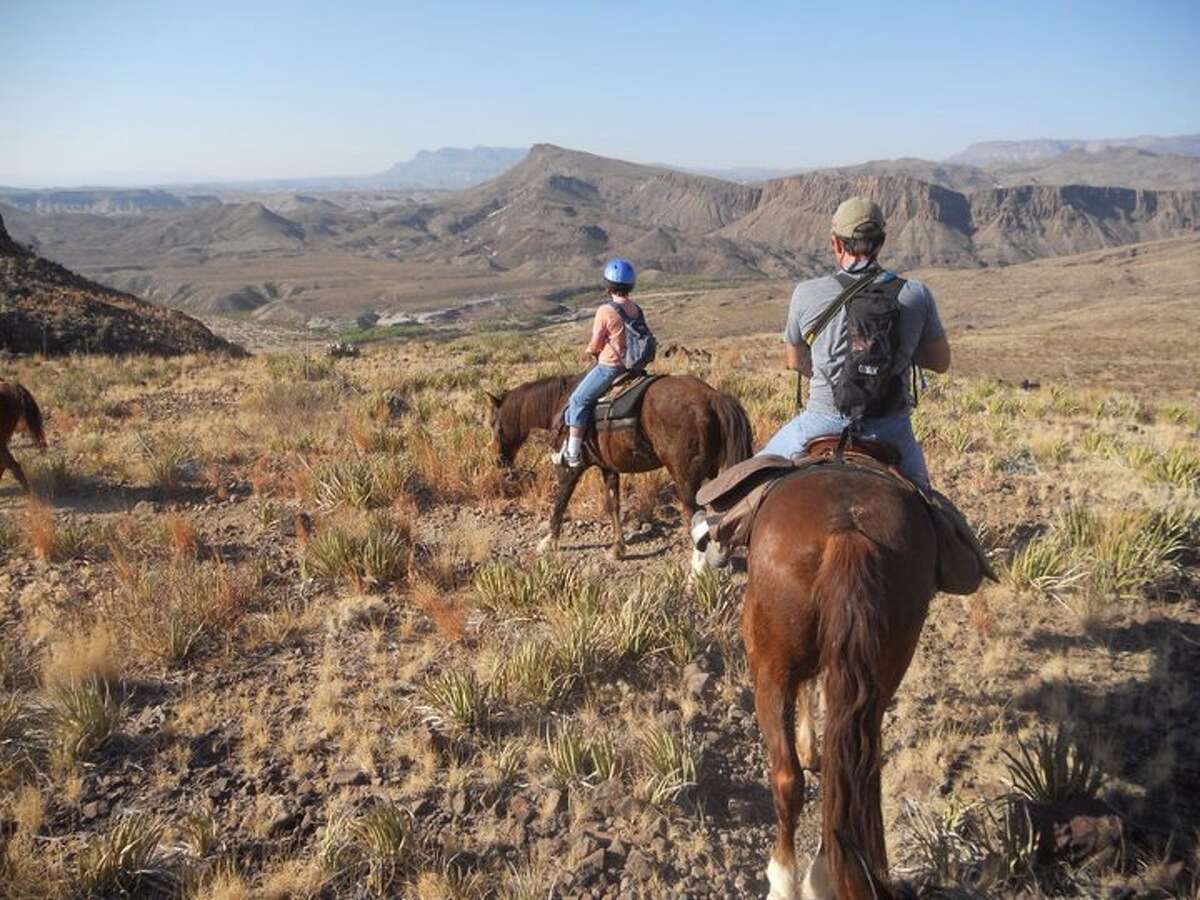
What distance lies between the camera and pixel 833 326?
11.9 feet

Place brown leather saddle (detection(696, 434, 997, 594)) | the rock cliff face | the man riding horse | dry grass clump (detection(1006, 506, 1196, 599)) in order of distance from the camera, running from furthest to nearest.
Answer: the rock cliff face → dry grass clump (detection(1006, 506, 1196, 599)) → the man riding horse → brown leather saddle (detection(696, 434, 997, 594))

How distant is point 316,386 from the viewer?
14.1m

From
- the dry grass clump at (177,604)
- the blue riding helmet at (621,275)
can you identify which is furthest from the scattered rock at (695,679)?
the dry grass clump at (177,604)

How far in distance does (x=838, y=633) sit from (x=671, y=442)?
11.9 feet

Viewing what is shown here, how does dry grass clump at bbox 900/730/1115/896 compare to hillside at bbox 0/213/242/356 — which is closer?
dry grass clump at bbox 900/730/1115/896

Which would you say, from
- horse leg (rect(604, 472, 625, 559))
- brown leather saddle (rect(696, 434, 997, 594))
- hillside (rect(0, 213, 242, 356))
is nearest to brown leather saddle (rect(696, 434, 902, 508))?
brown leather saddle (rect(696, 434, 997, 594))

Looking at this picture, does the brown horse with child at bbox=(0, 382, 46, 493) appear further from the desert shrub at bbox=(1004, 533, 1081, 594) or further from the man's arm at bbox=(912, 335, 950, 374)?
the desert shrub at bbox=(1004, 533, 1081, 594)

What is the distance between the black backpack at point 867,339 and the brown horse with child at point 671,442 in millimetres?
2315

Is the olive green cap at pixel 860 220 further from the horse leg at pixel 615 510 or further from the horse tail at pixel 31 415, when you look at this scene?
the horse tail at pixel 31 415

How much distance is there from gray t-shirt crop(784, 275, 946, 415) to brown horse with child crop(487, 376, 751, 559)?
216 centimetres

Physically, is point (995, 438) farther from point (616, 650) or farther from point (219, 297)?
point (219, 297)

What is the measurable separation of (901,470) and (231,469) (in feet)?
27.2

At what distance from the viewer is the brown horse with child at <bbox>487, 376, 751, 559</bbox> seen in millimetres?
6082

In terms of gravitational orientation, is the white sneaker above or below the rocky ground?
above
